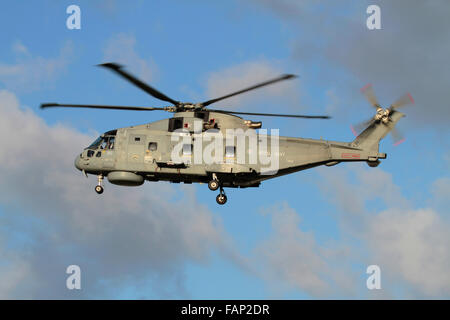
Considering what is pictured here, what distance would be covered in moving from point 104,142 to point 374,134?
1822cm

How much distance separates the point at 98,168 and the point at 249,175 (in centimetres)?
1016

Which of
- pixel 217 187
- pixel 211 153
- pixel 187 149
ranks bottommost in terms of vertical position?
pixel 217 187

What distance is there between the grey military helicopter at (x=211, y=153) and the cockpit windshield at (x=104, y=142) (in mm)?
120

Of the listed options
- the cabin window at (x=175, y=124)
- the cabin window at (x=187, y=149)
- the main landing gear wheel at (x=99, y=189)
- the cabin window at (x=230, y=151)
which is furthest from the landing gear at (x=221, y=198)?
the main landing gear wheel at (x=99, y=189)

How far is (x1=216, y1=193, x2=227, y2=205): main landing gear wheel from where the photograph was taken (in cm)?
5422

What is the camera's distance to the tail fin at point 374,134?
5481 cm

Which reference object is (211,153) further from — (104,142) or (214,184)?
(104,142)

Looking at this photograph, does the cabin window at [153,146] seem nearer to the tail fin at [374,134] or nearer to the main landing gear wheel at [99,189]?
the main landing gear wheel at [99,189]

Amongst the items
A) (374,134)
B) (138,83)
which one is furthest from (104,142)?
(374,134)

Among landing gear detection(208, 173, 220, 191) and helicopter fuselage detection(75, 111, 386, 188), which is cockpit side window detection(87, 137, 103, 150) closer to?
helicopter fuselage detection(75, 111, 386, 188)

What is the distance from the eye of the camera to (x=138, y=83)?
50.3 meters
